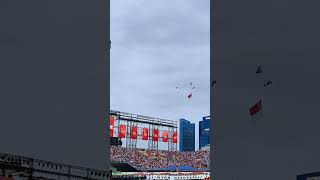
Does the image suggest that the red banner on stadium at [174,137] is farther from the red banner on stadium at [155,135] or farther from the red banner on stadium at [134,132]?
the red banner on stadium at [134,132]

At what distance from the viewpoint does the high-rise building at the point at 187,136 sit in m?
90.1

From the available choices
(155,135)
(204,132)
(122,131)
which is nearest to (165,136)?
(155,135)
